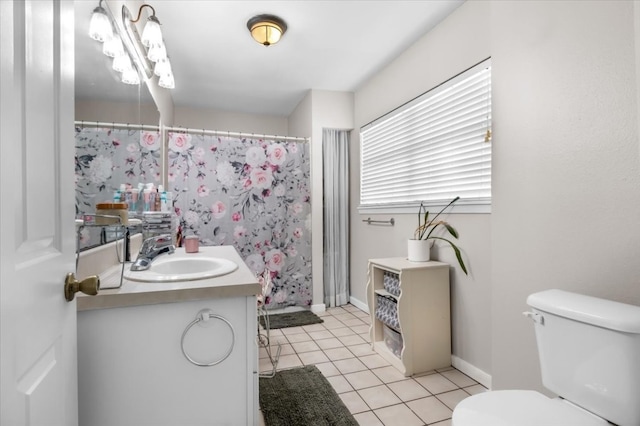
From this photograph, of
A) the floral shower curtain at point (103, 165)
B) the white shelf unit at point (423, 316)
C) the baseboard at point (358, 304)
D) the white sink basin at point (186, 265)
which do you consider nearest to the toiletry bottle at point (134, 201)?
the floral shower curtain at point (103, 165)

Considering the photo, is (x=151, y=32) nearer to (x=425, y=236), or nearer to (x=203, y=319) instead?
(x=203, y=319)

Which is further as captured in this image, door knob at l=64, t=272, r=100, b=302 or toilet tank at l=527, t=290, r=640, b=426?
toilet tank at l=527, t=290, r=640, b=426

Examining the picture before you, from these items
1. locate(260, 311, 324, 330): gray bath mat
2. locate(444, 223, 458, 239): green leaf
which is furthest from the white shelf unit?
locate(260, 311, 324, 330): gray bath mat

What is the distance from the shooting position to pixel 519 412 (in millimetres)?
1029

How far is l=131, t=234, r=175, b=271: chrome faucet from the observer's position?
139 cm

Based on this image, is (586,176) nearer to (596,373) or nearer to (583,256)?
(583,256)

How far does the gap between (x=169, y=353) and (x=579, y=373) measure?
4.45 ft

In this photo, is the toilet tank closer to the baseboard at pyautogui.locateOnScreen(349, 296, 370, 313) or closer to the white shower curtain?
the baseboard at pyautogui.locateOnScreen(349, 296, 370, 313)

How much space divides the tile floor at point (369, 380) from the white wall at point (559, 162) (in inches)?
16.3

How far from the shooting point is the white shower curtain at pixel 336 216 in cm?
359

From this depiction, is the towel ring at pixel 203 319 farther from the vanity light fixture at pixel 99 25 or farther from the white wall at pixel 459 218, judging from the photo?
the white wall at pixel 459 218

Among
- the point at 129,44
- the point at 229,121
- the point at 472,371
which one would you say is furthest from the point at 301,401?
the point at 229,121

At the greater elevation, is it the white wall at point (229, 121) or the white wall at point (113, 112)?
the white wall at point (229, 121)

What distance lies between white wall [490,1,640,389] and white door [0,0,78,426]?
1.65 meters
